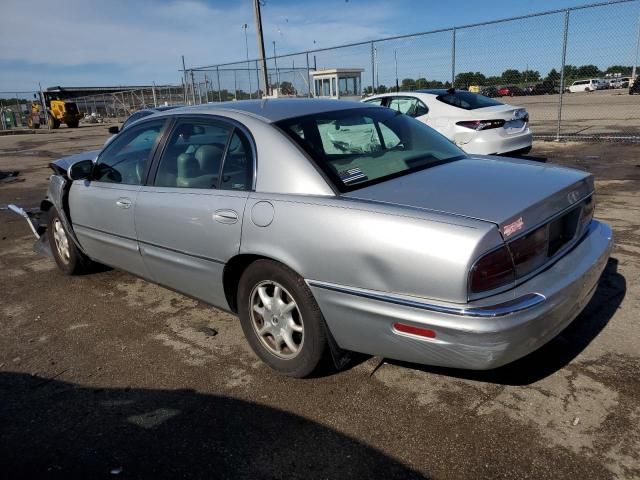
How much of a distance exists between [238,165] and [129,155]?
1.43 m

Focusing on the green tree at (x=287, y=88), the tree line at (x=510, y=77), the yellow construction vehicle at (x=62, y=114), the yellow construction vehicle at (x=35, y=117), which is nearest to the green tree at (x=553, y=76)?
the tree line at (x=510, y=77)

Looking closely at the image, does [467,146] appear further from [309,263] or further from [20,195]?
[20,195]

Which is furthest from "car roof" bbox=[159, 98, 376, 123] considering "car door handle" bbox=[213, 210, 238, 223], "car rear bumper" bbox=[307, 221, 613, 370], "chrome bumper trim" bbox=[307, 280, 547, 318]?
"chrome bumper trim" bbox=[307, 280, 547, 318]

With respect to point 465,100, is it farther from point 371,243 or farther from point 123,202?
point 371,243

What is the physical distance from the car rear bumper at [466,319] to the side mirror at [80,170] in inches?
103

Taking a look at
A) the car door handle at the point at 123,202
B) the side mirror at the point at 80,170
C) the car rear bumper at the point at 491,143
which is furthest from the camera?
the car rear bumper at the point at 491,143

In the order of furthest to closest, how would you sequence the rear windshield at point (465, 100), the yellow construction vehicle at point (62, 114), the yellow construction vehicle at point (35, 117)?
1. the yellow construction vehicle at point (35, 117)
2. the yellow construction vehicle at point (62, 114)
3. the rear windshield at point (465, 100)

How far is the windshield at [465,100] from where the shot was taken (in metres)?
9.05

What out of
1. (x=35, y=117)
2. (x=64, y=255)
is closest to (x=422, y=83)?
(x=64, y=255)

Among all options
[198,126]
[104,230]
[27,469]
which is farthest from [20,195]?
[27,469]

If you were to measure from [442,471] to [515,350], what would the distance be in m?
0.62

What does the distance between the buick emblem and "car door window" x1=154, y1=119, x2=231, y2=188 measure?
2027 millimetres

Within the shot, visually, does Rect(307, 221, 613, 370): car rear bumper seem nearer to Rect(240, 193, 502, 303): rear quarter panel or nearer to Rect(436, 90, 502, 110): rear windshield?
Rect(240, 193, 502, 303): rear quarter panel

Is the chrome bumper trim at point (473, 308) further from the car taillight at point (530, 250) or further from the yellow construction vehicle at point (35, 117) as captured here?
the yellow construction vehicle at point (35, 117)
